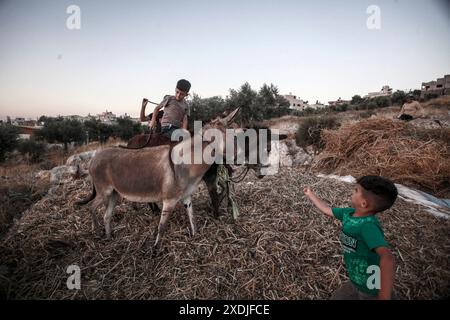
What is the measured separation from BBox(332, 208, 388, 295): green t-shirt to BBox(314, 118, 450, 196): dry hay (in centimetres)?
523

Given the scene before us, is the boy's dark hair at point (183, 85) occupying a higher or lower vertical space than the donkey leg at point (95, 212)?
higher

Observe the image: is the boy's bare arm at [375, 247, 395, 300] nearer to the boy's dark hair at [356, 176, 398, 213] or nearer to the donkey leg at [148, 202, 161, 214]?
the boy's dark hair at [356, 176, 398, 213]

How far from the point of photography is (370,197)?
1.92m

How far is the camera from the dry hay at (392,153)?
6.09 m

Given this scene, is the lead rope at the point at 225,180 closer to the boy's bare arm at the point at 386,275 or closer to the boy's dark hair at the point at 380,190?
the boy's dark hair at the point at 380,190

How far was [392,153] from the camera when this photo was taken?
6770 mm

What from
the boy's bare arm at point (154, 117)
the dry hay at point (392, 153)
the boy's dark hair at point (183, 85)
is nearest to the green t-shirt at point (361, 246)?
the boy's dark hair at point (183, 85)

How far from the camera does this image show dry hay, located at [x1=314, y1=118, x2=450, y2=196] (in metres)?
6.09

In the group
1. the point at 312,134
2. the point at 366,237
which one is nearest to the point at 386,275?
the point at 366,237

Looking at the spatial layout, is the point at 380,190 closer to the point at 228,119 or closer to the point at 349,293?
the point at 349,293

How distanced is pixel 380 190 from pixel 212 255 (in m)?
2.31

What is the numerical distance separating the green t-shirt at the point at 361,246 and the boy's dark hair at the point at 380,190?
135 millimetres

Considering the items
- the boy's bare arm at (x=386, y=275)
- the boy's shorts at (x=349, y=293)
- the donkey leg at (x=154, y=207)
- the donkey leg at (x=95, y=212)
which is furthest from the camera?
the donkey leg at (x=154, y=207)
